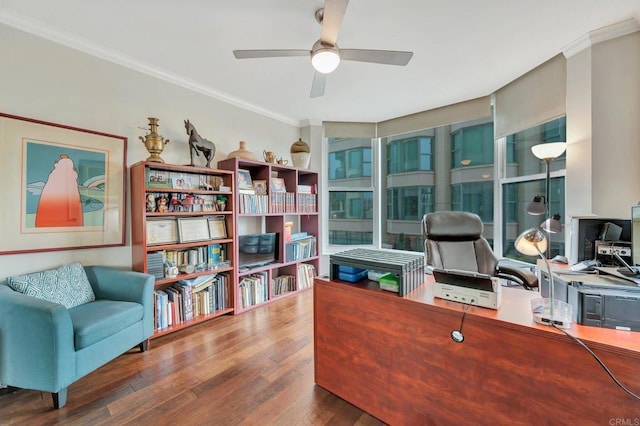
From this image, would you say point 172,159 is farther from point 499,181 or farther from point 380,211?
point 499,181

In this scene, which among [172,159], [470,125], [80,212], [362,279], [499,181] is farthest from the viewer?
[470,125]

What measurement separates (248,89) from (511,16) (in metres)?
2.43

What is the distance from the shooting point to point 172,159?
2.77 m

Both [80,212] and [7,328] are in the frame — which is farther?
[80,212]

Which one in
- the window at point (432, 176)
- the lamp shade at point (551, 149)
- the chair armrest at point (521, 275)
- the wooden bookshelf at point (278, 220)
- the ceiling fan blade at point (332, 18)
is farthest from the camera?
the window at point (432, 176)

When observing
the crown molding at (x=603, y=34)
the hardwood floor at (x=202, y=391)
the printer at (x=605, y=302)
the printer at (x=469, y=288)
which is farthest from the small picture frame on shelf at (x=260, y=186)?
the crown molding at (x=603, y=34)

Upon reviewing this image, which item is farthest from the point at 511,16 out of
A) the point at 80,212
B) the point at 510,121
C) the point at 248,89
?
the point at 80,212

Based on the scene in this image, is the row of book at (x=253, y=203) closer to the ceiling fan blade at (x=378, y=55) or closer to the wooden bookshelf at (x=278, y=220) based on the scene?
the wooden bookshelf at (x=278, y=220)

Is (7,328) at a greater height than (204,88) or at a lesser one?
lesser

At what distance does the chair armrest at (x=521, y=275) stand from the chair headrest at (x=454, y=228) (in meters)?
0.33

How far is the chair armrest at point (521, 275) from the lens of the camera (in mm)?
2004

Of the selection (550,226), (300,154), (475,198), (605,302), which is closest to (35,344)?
(605,302)

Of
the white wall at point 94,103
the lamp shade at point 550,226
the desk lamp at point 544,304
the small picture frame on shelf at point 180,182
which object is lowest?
the desk lamp at point 544,304

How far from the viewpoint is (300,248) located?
11.9 ft
